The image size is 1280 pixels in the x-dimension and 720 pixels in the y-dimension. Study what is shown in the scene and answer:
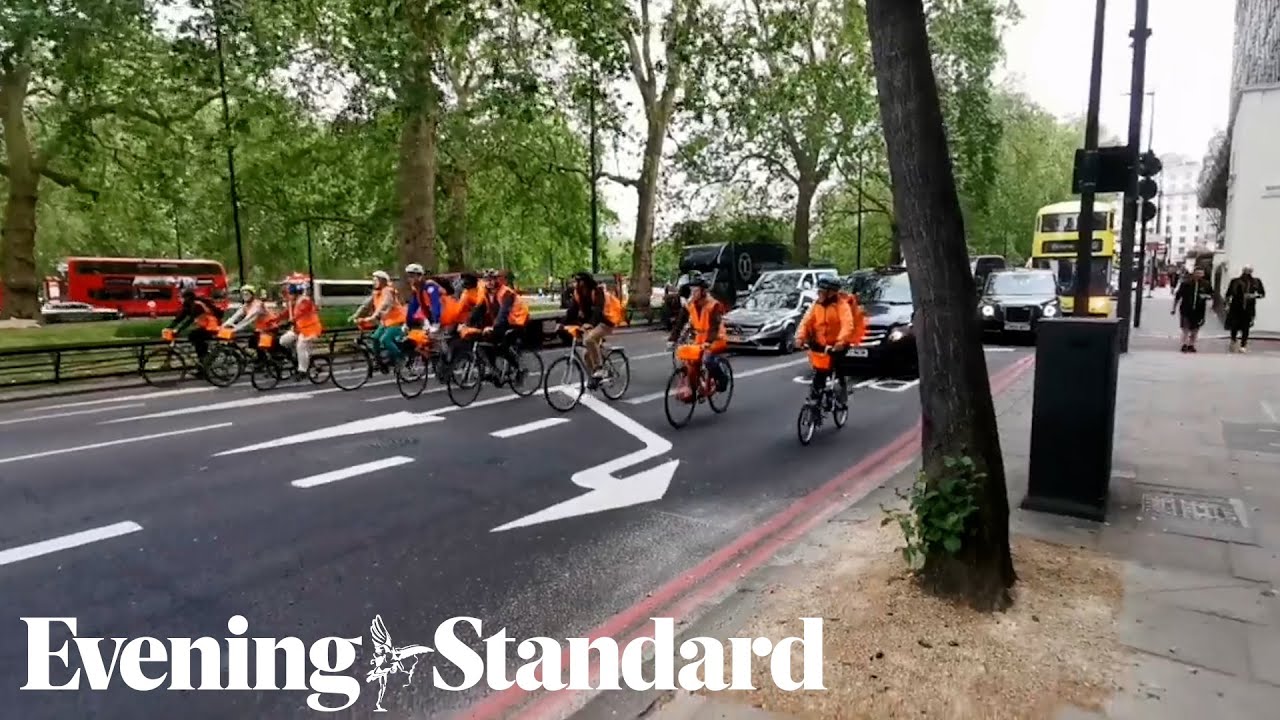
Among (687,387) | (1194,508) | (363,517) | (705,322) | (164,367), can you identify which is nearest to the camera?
(1194,508)

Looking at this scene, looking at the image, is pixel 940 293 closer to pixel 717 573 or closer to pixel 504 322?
pixel 717 573

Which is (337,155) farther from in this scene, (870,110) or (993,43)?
(993,43)

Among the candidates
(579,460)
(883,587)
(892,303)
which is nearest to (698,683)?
(883,587)

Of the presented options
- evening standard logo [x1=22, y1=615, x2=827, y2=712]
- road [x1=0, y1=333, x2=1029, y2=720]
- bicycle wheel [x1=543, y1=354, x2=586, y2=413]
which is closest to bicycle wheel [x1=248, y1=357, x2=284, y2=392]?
road [x1=0, y1=333, x2=1029, y2=720]

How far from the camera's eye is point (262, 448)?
27.6ft

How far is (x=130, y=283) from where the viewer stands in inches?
1628

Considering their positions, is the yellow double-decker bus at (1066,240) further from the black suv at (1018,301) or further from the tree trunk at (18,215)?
the tree trunk at (18,215)

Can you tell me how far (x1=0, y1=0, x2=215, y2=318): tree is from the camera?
1630 cm

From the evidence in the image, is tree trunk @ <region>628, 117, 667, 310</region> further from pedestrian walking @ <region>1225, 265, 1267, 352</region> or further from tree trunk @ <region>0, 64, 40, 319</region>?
tree trunk @ <region>0, 64, 40, 319</region>

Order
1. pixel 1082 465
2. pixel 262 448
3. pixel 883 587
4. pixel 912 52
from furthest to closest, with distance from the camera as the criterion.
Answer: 1. pixel 262 448
2. pixel 1082 465
3. pixel 883 587
4. pixel 912 52

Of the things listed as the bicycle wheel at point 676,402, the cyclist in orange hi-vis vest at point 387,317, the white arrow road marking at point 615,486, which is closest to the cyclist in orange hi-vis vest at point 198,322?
the cyclist in orange hi-vis vest at point 387,317

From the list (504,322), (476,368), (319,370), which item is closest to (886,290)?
(504,322)

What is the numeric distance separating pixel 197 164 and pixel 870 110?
2458 centimetres

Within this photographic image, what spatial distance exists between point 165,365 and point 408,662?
43.8ft
